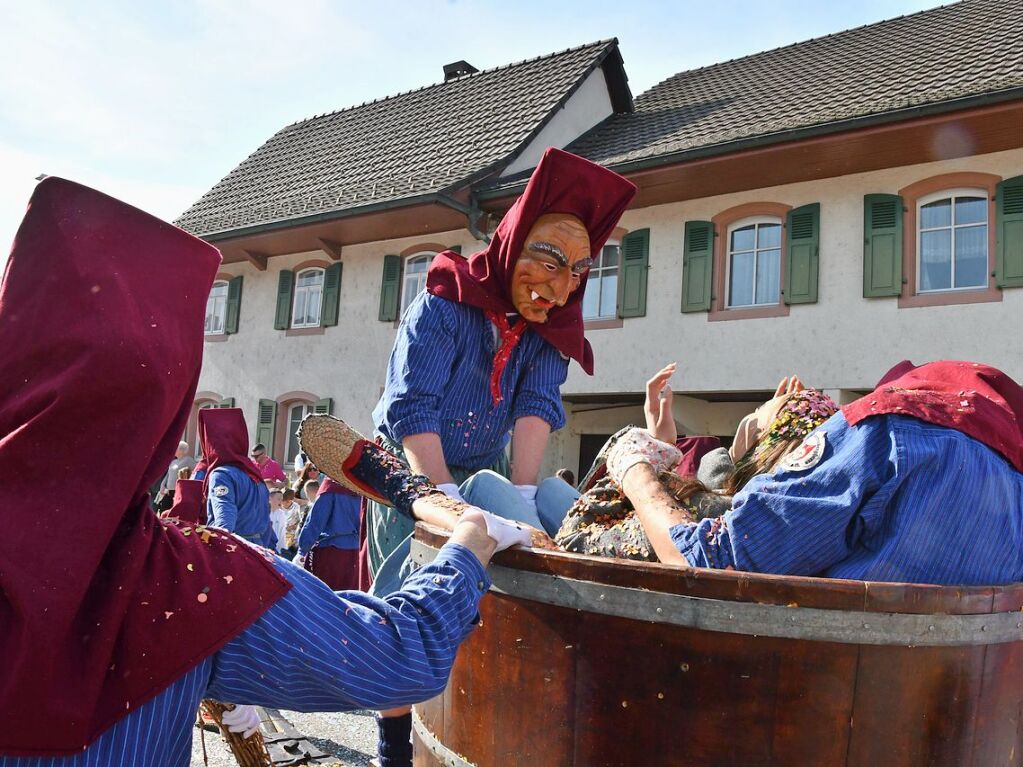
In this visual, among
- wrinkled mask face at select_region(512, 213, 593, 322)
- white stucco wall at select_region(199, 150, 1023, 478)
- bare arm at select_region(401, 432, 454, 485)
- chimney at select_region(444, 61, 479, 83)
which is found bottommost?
bare arm at select_region(401, 432, 454, 485)

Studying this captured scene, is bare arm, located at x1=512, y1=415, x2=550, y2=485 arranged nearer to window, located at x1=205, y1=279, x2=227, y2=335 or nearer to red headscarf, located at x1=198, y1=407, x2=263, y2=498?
red headscarf, located at x1=198, y1=407, x2=263, y2=498

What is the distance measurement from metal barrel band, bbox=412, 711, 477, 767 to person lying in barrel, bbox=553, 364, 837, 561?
58 cm

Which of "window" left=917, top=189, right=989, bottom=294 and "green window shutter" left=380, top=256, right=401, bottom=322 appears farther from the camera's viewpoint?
"green window shutter" left=380, top=256, right=401, bottom=322

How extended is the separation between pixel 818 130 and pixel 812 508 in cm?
966

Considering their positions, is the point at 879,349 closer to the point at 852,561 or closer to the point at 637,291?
the point at 637,291

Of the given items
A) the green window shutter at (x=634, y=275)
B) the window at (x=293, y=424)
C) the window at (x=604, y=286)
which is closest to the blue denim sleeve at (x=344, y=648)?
the green window shutter at (x=634, y=275)

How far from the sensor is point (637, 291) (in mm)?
12375

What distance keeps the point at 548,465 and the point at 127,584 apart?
497 inches

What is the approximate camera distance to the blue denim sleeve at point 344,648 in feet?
4.18

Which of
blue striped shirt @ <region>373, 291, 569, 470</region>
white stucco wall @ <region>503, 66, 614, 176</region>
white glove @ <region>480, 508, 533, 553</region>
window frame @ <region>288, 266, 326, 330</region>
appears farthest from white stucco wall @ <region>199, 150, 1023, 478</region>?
white glove @ <region>480, 508, 533, 553</region>

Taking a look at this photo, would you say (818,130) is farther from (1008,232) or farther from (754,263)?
(1008,232)

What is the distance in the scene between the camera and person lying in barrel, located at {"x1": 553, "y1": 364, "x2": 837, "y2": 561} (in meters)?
2.23

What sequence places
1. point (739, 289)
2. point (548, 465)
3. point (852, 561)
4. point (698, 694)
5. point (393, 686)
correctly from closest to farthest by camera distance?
point (393, 686)
point (698, 694)
point (852, 561)
point (739, 289)
point (548, 465)

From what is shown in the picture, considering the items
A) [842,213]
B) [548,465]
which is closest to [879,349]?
[842,213]
